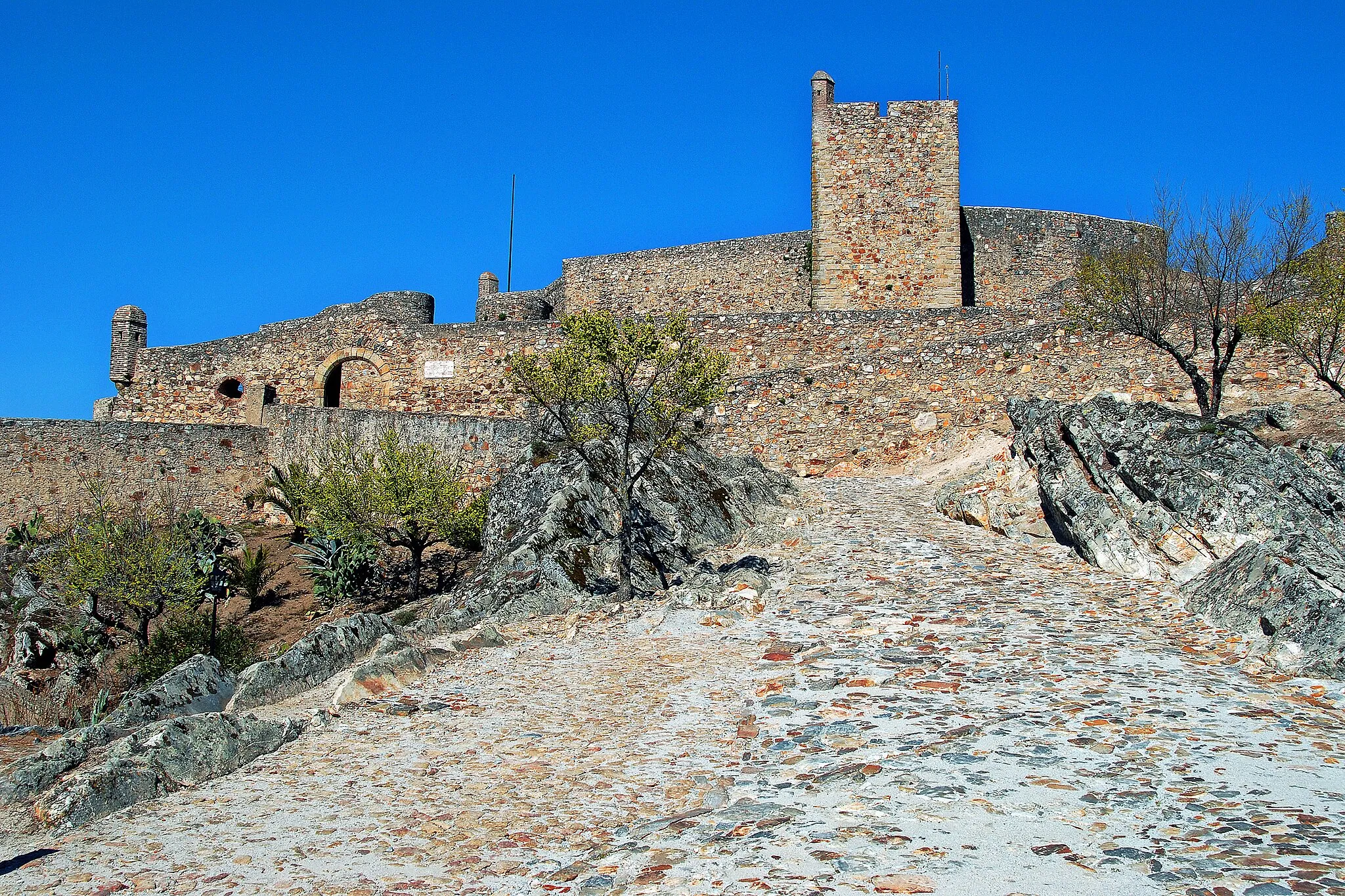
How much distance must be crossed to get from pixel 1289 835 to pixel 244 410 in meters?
26.8

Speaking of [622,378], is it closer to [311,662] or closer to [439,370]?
[311,662]

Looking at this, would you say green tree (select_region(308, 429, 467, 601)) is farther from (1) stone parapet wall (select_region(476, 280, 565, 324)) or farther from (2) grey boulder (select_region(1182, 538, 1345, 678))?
(1) stone parapet wall (select_region(476, 280, 565, 324))

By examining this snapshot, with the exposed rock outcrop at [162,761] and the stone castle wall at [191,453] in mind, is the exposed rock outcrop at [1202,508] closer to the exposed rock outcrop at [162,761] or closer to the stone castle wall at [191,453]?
the exposed rock outcrop at [162,761]

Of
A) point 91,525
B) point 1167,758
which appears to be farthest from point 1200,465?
point 91,525

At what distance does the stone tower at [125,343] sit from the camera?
2944cm

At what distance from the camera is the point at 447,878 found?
20.4 feet

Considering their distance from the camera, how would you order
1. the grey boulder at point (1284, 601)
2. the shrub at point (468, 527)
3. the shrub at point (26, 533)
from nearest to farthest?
the grey boulder at point (1284, 601), the shrub at point (468, 527), the shrub at point (26, 533)

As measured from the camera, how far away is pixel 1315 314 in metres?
16.2

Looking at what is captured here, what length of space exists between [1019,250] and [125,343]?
1027 inches

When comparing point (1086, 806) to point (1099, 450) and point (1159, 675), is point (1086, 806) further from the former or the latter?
point (1099, 450)

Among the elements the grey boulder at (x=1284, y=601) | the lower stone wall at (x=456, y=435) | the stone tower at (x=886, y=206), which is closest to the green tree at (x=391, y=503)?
Result: the lower stone wall at (x=456, y=435)

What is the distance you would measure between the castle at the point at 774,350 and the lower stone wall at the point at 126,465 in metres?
0.04

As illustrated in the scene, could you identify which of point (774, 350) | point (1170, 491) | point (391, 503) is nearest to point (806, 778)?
point (1170, 491)

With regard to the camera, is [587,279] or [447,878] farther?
[587,279]
